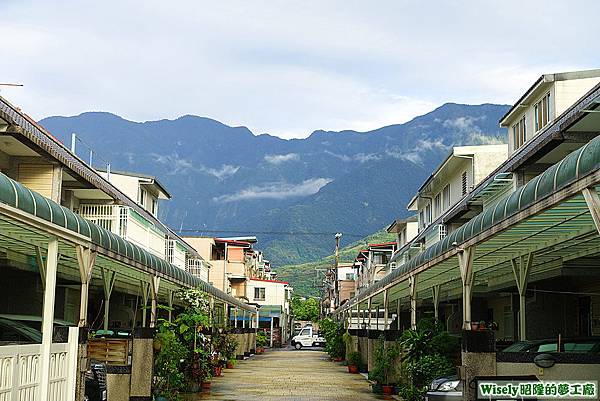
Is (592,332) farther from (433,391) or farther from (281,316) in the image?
(281,316)

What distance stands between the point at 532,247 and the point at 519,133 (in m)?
18.0

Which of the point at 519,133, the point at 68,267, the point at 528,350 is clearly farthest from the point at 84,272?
the point at 519,133

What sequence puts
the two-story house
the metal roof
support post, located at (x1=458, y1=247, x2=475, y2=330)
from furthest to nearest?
the two-story house
support post, located at (x1=458, y1=247, x2=475, y2=330)
the metal roof

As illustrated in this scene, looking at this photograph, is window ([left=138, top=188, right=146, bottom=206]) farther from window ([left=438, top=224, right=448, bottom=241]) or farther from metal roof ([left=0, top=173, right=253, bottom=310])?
metal roof ([left=0, top=173, right=253, bottom=310])

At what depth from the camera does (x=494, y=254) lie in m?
18.4

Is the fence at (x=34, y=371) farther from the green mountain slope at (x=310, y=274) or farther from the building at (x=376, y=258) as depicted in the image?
the green mountain slope at (x=310, y=274)

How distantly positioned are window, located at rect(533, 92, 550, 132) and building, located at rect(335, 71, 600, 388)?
4 cm

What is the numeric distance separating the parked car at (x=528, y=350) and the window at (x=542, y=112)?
15.3 meters

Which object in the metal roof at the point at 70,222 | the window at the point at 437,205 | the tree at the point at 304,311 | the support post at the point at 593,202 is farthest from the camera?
the tree at the point at 304,311

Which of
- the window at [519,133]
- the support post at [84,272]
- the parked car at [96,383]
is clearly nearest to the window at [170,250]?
the window at [519,133]

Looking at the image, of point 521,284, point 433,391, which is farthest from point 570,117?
point 433,391

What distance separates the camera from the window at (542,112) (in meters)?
30.6

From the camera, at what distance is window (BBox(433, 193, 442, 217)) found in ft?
162

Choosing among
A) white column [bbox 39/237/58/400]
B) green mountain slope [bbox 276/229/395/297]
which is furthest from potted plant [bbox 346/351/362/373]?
green mountain slope [bbox 276/229/395/297]
